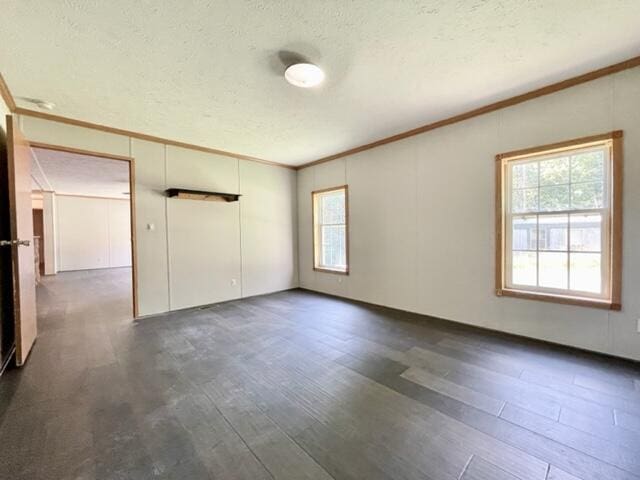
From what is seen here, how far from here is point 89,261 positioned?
9.88 meters

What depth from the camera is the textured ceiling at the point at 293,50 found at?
1.81 metres

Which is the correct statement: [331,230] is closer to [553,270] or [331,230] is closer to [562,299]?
[553,270]

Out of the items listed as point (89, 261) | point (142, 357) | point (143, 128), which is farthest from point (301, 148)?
point (89, 261)

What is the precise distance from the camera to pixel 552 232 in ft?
9.75

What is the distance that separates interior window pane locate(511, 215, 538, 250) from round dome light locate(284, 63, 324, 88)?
270 centimetres

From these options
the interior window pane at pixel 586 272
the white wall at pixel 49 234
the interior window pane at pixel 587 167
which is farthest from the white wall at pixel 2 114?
the white wall at pixel 49 234

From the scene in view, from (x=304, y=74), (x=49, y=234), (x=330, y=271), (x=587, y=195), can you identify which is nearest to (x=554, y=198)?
(x=587, y=195)

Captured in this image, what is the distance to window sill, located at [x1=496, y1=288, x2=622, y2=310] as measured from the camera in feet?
8.50

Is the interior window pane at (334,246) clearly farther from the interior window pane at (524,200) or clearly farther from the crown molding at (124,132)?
the interior window pane at (524,200)

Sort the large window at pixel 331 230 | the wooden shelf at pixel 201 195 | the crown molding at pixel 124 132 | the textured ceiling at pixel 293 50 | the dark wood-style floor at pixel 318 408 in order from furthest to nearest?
the large window at pixel 331 230
the wooden shelf at pixel 201 195
the crown molding at pixel 124 132
the textured ceiling at pixel 293 50
the dark wood-style floor at pixel 318 408

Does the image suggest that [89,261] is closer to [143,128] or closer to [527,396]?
[143,128]

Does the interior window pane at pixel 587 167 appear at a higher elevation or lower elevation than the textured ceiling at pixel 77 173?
lower

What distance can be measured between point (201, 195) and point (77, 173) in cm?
408

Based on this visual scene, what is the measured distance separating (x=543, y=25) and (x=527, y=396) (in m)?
2.70
